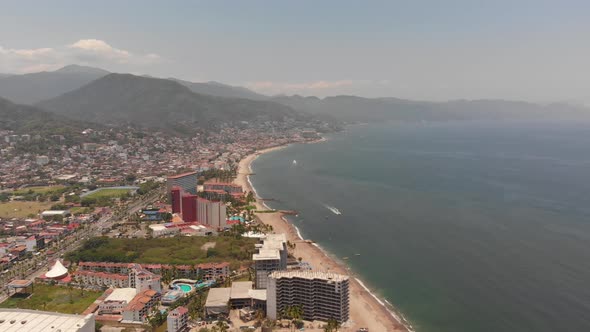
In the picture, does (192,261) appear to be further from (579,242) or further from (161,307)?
(579,242)

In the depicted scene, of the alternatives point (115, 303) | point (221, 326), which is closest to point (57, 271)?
point (115, 303)

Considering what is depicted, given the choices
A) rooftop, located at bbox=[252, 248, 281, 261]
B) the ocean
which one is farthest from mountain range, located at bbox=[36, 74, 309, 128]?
rooftop, located at bbox=[252, 248, 281, 261]

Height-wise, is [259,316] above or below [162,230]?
below

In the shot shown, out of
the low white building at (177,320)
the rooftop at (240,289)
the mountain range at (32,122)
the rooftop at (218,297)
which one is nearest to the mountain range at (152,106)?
the mountain range at (32,122)

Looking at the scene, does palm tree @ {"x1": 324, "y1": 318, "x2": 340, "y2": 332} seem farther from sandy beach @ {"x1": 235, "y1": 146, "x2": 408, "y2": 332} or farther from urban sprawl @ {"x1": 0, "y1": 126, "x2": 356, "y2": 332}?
sandy beach @ {"x1": 235, "y1": 146, "x2": 408, "y2": 332}

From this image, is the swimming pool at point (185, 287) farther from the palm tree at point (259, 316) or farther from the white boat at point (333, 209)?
the white boat at point (333, 209)

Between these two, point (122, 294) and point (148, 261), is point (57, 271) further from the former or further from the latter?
point (122, 294)
